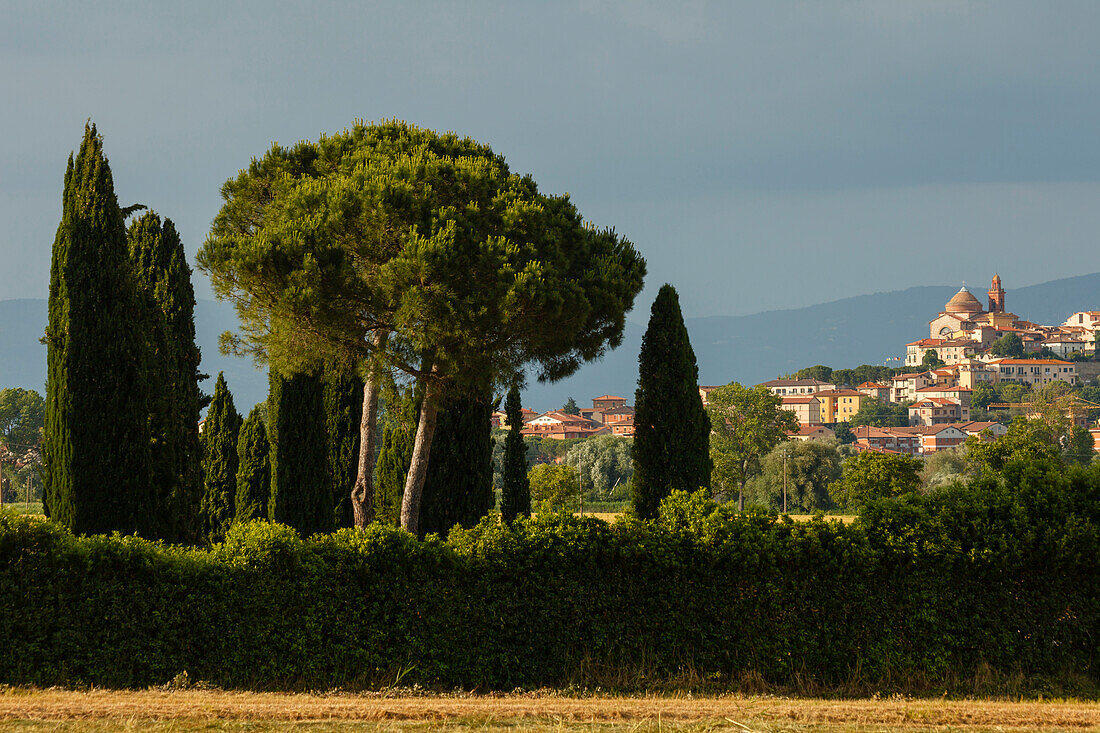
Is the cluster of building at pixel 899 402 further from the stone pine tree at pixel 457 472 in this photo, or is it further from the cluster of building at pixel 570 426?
the stone pine tree at pixel 457 472

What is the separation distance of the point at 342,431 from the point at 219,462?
3433 millimetres

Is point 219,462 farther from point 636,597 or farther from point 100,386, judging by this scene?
point 636,597

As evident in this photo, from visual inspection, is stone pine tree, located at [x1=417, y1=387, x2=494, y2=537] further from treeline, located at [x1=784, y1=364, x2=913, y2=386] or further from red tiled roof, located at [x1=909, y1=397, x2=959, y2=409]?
treeline, located at [x1=784, y1=364, x2=913, y2=386]

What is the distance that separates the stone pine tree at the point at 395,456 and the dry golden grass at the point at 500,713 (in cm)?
940

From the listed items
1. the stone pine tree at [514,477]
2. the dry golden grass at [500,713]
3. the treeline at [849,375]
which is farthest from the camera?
the treeline at [849,375]

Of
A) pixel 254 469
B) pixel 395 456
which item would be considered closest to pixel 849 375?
pixel 395 456

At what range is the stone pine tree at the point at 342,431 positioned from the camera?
19250 mm

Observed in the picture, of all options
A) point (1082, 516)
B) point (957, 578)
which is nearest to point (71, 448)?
point (957, 578)

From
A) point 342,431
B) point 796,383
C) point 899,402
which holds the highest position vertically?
point 796,383

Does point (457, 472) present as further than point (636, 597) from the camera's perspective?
Yes

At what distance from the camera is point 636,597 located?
979cm

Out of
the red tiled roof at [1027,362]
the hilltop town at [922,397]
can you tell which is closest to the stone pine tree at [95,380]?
the hilltop town at [922,397]

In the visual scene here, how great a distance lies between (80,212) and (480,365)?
20.3 feet

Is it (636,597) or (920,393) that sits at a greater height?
(920,393)
